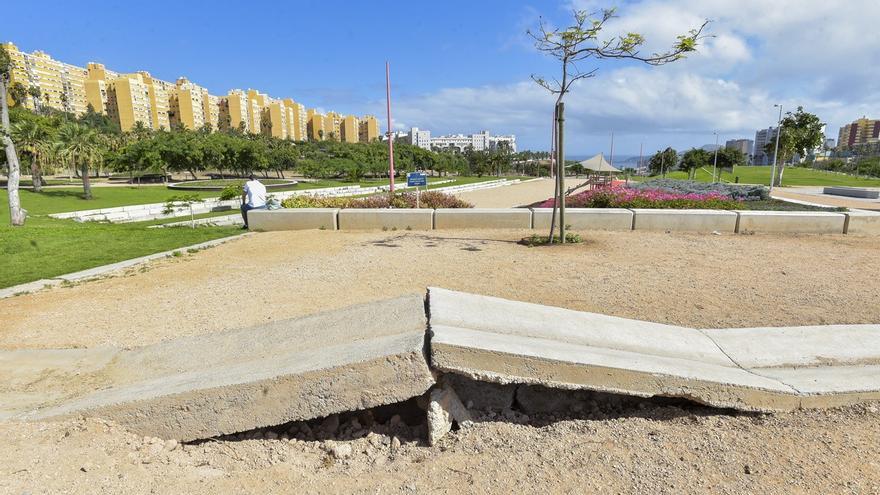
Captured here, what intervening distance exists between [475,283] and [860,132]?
641 feet

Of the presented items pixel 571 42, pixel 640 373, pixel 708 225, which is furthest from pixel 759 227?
pixel 640 373

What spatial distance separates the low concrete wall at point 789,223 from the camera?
978cm

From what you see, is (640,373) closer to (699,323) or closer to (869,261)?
(699,323)

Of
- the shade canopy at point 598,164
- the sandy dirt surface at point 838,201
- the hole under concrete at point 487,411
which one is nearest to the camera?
the hole under concrete at point 487,411

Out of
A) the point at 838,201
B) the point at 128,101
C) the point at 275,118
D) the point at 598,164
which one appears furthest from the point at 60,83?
the point at 838,201

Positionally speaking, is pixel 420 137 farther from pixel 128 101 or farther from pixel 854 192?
pixel 854 192

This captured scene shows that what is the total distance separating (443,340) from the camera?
2.76 m

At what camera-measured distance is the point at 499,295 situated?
545 cm

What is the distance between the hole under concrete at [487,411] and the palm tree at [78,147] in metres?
37.9

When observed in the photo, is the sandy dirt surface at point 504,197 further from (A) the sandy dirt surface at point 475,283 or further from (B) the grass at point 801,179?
(B) the grass at point 801,179

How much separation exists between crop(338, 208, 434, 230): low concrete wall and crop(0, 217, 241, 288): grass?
2.76 meters

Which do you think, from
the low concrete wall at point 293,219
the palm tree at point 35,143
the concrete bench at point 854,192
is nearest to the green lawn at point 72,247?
the low concrete wall at point 293,219

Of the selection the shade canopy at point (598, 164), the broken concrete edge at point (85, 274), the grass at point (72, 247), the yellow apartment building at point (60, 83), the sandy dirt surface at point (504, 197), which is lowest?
the sandy dirt surface at point (504, 197)

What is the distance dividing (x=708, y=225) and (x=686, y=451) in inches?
343
